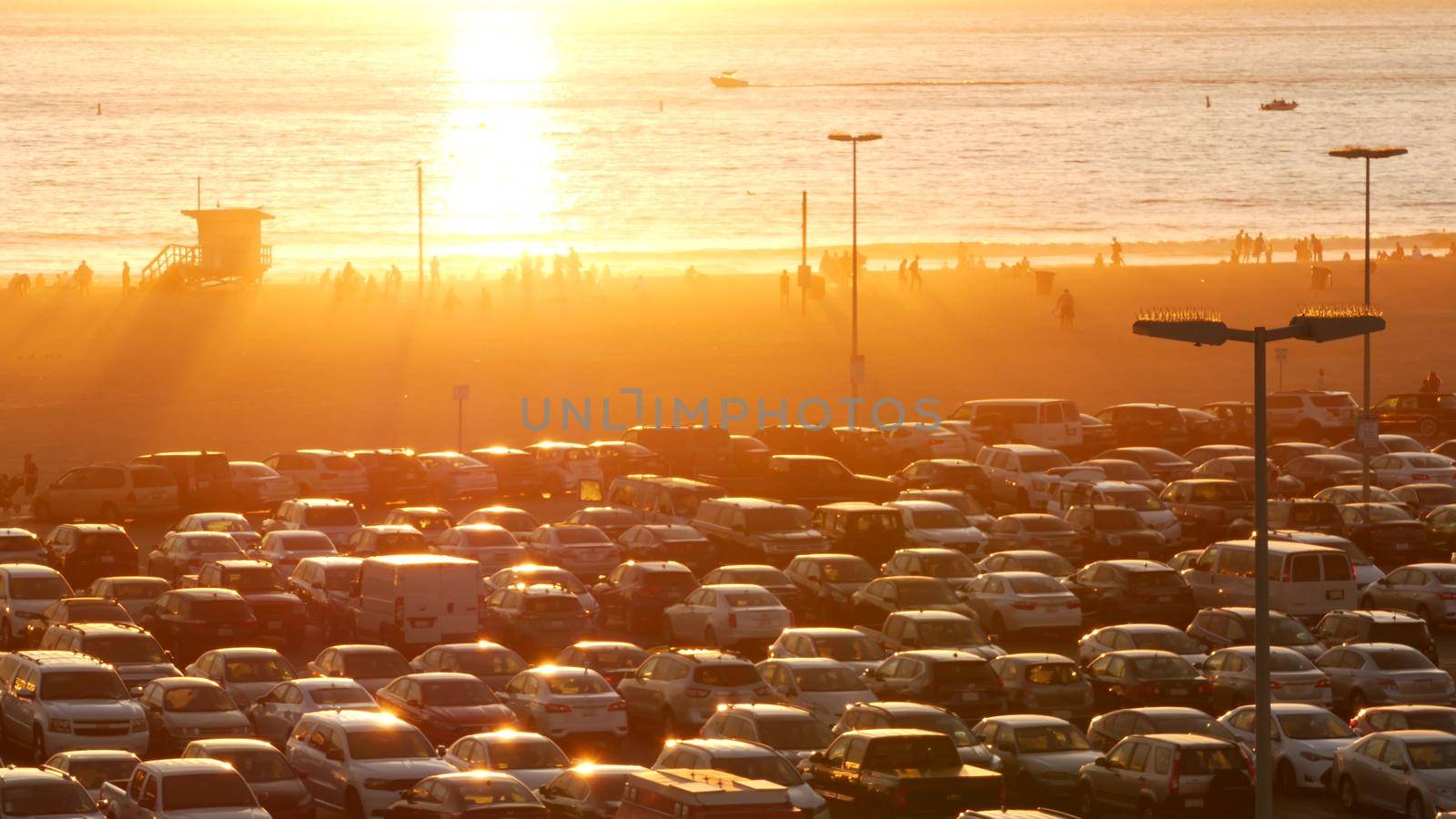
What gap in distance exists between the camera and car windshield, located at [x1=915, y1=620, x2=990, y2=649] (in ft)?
102

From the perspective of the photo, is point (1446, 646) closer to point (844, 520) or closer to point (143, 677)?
point (844, 520)

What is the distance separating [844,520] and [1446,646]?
11.1m

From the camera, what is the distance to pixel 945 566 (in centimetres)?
3662

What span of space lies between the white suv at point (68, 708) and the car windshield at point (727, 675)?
273 inches

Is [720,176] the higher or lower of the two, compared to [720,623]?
higher

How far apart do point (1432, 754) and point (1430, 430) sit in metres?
33.5

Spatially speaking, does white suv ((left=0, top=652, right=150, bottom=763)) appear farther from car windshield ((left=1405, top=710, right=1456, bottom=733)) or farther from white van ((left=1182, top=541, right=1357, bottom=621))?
white van ((left=1182, top=541, right=1357, bottom=621))

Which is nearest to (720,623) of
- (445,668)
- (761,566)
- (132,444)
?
(761,566)

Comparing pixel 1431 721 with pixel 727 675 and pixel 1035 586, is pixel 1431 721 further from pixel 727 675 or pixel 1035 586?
pixel 1035 586

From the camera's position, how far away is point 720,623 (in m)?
33.1

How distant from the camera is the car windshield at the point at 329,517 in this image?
40.8 metres

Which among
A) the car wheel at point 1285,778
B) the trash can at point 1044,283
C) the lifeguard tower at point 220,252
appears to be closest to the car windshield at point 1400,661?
the car wheel at point 1285,778

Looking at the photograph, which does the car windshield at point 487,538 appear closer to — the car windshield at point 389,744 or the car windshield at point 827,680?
the car windshield at point 827,680

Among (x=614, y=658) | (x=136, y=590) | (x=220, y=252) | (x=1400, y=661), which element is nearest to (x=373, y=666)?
(x=614, y=658)
